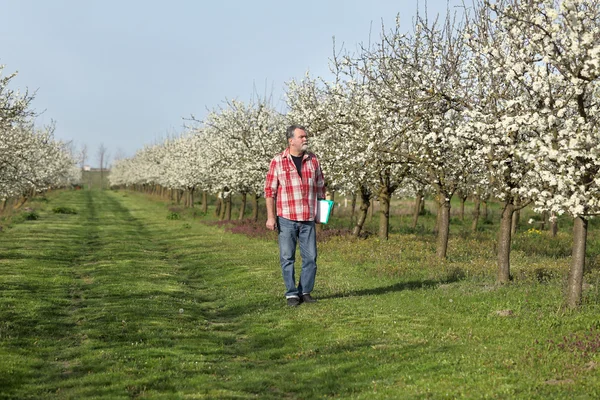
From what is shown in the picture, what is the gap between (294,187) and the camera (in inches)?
515

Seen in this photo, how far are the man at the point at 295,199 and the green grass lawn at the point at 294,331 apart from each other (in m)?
0.98

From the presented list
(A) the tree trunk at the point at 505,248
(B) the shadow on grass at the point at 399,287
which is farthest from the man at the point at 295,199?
(A) the tree trunk at the point at 505,248

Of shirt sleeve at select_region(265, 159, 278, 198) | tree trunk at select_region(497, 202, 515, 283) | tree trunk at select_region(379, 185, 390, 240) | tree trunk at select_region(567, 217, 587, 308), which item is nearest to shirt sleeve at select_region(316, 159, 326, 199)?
shirt sleeve at select_region(265, 159, 278, 198)

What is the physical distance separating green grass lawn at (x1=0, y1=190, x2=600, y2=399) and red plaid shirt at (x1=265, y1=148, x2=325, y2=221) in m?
1.97

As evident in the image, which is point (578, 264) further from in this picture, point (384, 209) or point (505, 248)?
point (384, 209)

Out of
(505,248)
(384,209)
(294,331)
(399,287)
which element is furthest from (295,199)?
(384,209)

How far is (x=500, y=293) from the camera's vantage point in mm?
13773

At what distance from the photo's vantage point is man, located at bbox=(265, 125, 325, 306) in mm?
13055

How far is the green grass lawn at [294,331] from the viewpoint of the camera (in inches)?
320

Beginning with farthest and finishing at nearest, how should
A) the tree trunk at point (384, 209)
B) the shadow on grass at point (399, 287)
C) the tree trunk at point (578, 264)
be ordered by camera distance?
1. the tree trunk at point (384, 209)
2. the shadow on grass at point (399, 287)
3. the tree trunk at point (578, 264)

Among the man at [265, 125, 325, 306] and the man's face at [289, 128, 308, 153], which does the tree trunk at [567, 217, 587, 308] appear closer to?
the man at [265, 125, 325, 306]

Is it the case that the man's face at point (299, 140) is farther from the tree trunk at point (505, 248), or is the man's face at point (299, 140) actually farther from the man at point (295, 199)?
the tree trunk at point (505, 248)

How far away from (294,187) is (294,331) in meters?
3.08

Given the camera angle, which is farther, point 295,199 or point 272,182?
point 272,182
